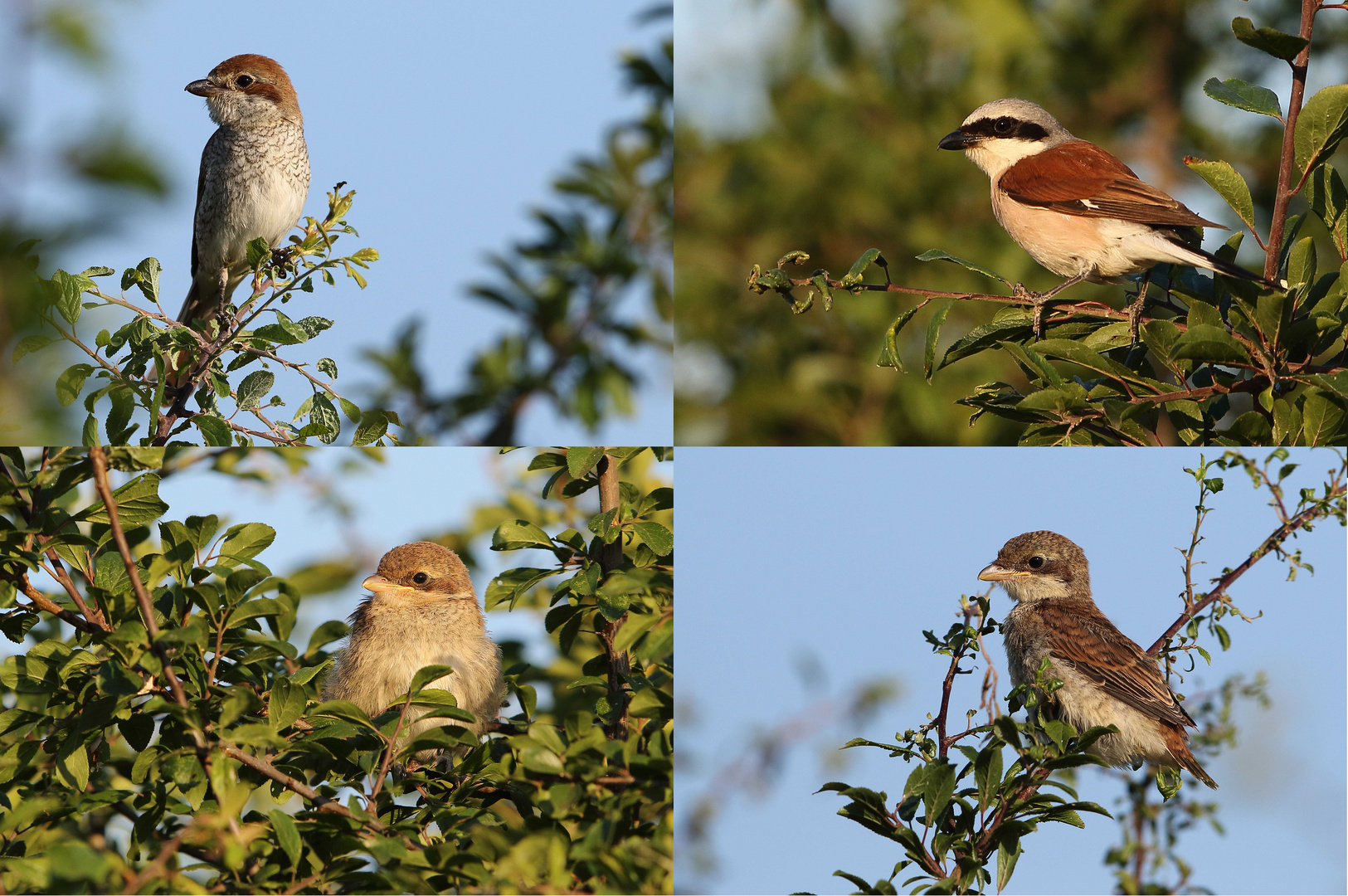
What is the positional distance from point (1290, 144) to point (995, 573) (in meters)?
1.78

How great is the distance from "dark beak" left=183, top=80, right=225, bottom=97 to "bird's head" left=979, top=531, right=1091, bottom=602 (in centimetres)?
417

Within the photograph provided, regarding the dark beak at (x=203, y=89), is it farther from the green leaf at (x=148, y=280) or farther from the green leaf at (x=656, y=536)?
the green leaf at (x=656, y=536)

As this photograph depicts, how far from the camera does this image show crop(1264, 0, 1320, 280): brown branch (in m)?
2.60

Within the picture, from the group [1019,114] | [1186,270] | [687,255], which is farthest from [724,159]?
[1186,270]

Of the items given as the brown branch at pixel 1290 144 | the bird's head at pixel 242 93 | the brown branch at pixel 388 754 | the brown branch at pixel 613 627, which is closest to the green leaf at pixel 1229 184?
the brown branch at pixel 1290 144

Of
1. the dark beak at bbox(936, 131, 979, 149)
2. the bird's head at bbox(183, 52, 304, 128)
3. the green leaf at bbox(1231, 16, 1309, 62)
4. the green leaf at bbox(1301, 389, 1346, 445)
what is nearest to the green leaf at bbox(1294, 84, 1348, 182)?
the green leaf at bbox(1231, 16, 1309, 62)

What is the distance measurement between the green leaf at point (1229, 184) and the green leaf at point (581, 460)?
1682 mm

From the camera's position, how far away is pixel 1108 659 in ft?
12.1

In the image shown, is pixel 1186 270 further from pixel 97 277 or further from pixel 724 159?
pixel 724 159

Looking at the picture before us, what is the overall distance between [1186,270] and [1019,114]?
5.95 ft

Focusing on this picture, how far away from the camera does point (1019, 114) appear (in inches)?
194

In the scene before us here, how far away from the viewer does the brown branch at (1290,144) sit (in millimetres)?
2602

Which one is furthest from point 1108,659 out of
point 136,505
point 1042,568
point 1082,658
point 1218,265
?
point 136,505

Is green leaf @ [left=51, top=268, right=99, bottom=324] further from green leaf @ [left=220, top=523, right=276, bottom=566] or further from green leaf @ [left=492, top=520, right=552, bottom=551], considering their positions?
green leaf @ [left=492, top=520, right=552, bottom=551]
